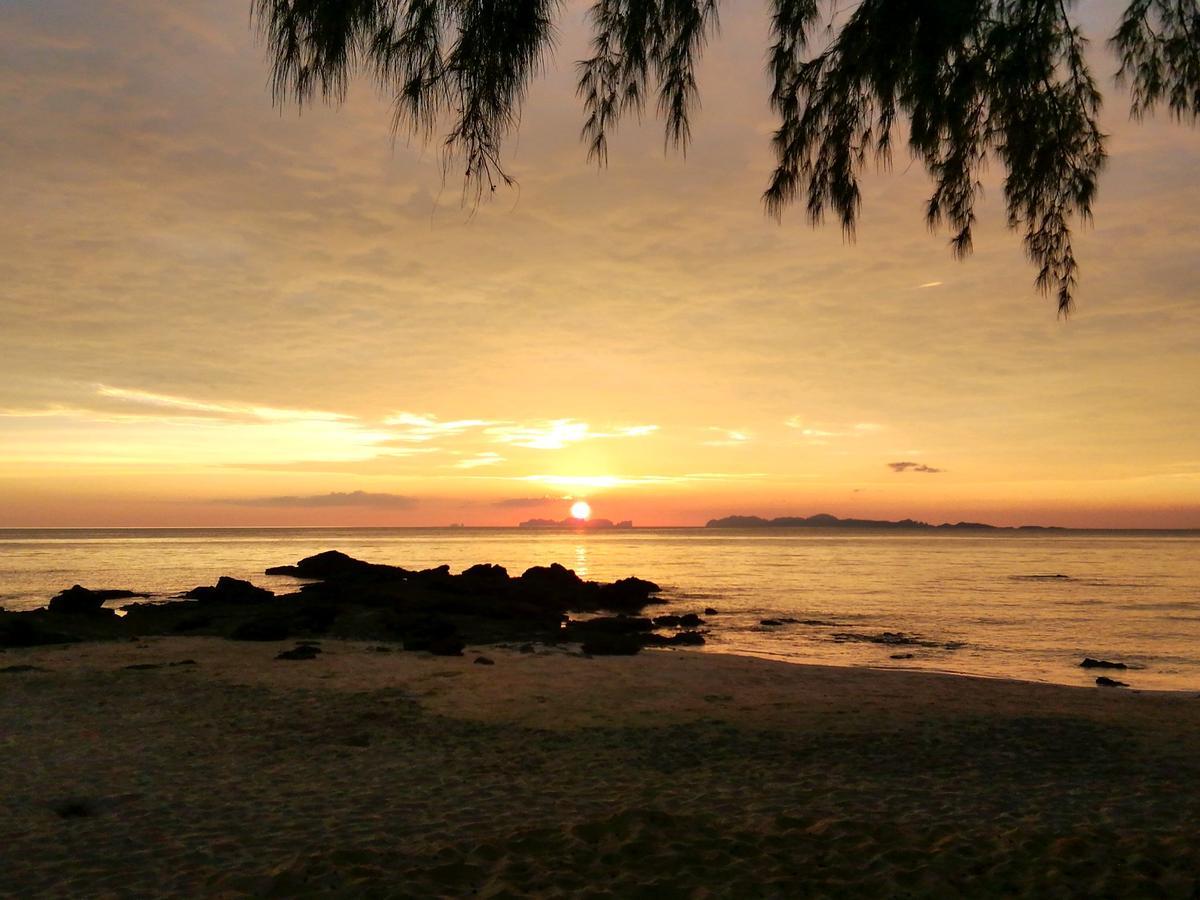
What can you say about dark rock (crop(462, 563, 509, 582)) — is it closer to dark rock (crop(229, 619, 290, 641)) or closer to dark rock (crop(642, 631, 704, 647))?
dark rock (crop(642, 631, 704, 647))

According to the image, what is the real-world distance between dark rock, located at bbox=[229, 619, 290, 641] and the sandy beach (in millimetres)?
5330

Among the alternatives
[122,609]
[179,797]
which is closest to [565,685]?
[179,797]

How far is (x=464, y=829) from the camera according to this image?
7.21 metres

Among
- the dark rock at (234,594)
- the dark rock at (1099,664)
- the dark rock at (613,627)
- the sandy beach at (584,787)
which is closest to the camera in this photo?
the sandy beach at (584,787)

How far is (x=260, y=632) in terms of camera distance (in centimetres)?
2120

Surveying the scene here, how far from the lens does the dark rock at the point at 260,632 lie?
21.0m

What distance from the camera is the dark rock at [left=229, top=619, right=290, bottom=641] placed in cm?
2098

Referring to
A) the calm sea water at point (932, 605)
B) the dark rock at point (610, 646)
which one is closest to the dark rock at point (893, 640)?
the calm sea water at point (932, 605)

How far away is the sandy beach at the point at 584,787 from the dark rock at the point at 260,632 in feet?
17.5

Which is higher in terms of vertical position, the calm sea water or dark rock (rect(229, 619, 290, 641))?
dark rock (rect(229, 619, 290, 641))

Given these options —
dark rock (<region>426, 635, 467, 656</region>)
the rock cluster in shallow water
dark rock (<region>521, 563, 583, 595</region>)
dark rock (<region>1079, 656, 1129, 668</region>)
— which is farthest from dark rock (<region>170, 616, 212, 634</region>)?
dark rock (<region>1079, 656, 1129, 668</region>)

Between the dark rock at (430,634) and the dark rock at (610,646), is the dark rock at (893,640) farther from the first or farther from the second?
the dark rock at (430,634)

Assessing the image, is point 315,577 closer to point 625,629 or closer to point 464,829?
point 625,629

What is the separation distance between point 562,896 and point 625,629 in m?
20.4
